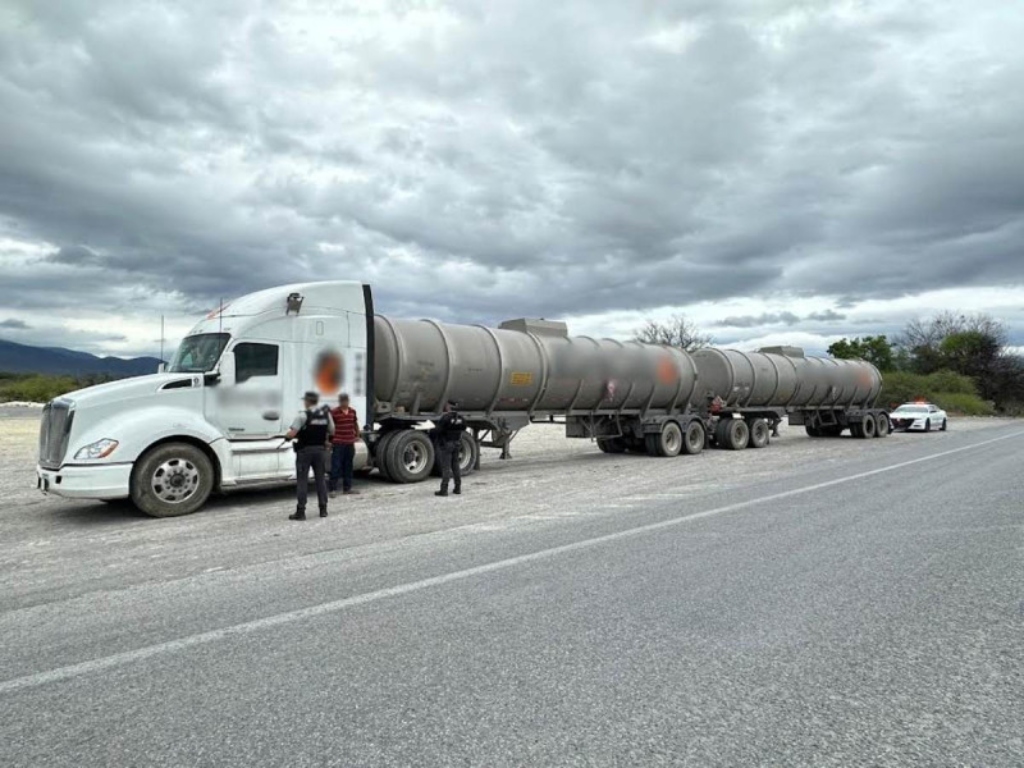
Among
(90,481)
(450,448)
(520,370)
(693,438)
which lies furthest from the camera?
(693,438)

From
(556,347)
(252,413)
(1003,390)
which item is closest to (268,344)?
(252,413)

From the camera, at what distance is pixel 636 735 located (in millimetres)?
2941

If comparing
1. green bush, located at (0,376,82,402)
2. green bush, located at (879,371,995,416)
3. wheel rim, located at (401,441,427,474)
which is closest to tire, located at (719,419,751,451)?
wheel rim, located at (401,441,427,474)

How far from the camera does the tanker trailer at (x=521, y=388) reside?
1293cm

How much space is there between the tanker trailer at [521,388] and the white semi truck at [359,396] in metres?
0.03

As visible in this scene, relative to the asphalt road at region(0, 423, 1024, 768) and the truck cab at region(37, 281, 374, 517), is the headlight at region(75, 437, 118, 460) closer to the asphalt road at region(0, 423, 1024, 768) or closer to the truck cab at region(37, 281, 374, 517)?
the truck cab at region(37, 281, 374, 517)

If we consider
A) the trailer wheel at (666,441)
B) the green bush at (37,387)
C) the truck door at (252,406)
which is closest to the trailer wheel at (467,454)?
the truck door at (252,406)

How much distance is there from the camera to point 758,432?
71.5 ft

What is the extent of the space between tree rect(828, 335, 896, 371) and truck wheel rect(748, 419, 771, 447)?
215 feet

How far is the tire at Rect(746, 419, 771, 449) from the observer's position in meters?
21.6

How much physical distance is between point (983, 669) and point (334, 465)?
9.49 m

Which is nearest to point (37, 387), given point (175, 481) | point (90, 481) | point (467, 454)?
point (467, 454)

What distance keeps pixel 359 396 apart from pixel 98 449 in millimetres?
4112

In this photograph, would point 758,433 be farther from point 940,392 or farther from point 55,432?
point 940,392
